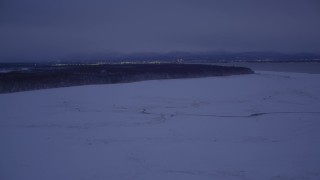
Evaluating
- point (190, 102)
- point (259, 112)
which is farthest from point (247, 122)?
point (190, 102)

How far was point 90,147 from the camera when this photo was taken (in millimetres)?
10000

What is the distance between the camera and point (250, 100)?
64.5 feet

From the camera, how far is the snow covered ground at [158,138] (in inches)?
320

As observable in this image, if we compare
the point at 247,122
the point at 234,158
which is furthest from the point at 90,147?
the point at 247,122

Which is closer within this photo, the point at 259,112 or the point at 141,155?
the point at 141,155

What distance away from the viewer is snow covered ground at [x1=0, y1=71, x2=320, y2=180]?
8.13 meters

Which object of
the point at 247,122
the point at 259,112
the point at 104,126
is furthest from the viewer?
the point at 259,112

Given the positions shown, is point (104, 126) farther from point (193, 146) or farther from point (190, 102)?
point (190, 102)

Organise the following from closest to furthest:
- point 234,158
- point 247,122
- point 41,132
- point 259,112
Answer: point 234,158 < point 41,132 < point 247,122 < point 259,112

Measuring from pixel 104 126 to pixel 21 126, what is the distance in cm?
317

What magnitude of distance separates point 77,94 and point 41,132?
1001 cm

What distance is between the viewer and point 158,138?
11.0 metres

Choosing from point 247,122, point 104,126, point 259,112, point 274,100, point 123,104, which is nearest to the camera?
point 104,126

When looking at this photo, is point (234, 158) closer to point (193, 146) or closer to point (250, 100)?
point (193, 146)
